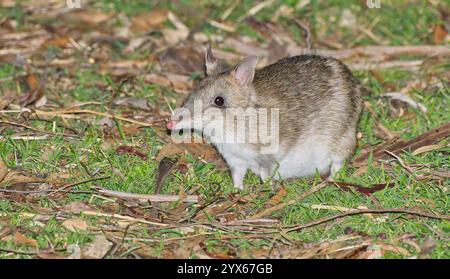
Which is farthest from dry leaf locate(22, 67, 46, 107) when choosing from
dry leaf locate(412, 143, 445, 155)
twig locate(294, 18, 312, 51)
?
dry leaf locate(412, 143, 445, 155)

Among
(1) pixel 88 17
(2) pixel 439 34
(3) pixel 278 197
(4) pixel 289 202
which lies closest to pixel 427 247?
(4) pixel 289 202

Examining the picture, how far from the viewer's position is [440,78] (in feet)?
28.8

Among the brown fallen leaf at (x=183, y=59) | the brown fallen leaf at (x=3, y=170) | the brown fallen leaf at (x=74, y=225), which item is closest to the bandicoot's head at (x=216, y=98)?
the brown fallen leaf at (x=74, y=225)

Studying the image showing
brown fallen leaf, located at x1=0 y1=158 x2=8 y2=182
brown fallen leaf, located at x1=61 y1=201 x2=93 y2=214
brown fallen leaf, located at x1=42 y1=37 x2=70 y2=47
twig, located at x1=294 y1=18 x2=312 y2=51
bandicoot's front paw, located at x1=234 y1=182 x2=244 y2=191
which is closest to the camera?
brown fallen leaf, located at x1=61 y1=201 x2=93 y2=214

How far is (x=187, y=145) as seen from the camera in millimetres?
7543

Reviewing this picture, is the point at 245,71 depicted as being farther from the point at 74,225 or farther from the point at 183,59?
the point at 183,59

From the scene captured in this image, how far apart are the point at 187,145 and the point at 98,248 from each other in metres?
1.94

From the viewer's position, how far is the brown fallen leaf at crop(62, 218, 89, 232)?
19.9 feet

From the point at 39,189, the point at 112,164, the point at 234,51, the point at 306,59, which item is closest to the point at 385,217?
the point at 306,59

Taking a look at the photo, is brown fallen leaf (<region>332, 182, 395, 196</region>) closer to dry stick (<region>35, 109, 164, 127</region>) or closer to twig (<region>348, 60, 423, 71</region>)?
dry stick (<region>35, 109, 164, 127</region>)

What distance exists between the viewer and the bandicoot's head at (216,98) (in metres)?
6.76

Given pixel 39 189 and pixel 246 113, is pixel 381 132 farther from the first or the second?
pixel 39 189

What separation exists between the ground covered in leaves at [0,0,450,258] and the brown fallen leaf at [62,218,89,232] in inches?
0.6
